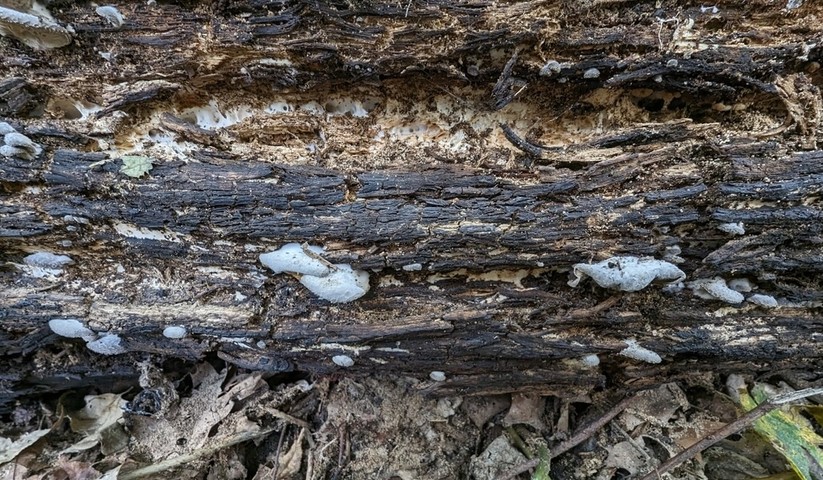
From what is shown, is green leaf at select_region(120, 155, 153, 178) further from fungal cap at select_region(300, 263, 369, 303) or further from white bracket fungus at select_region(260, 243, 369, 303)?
fungal cap at select_region(300, 263, 369, 303)

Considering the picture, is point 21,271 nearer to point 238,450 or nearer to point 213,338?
point 213,338

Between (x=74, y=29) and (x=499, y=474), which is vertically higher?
(x=74, y=29)

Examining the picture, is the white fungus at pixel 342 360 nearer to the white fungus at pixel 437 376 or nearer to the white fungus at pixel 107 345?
the white fungus at pixel 437 376

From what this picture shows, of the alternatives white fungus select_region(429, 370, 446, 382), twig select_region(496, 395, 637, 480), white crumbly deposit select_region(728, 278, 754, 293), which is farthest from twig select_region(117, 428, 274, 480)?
white crumbly deposit select_region(728, 278, 754, 293)

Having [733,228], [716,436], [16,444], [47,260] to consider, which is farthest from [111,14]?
[716,436]

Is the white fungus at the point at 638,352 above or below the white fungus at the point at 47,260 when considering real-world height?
below

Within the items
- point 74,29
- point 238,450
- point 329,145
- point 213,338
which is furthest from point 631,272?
point 74,29

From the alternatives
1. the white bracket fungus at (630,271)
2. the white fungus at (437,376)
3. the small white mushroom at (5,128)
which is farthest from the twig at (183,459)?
the white bracket fungus at (630,271)
